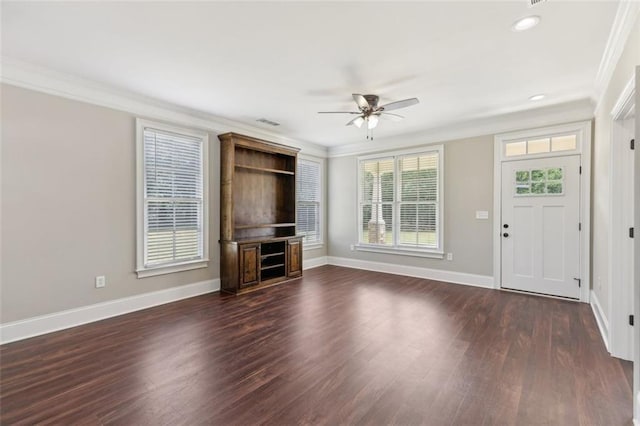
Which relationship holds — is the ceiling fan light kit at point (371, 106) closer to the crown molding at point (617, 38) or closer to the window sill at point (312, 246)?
the crown molding at point (617, 38)

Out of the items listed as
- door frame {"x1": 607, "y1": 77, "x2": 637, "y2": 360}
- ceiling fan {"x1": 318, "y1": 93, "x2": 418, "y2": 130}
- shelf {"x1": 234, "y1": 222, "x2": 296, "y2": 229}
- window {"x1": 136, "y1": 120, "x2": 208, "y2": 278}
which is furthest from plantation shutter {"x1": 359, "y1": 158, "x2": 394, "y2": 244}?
door frame {"x1": 607, "y1": 77, "x2": 637, "y2": 360}

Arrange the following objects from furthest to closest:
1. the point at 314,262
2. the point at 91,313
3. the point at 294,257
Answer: the point at 314,262 → the point at 294,257 → the point at 91,313

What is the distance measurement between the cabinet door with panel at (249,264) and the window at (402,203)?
2.52 metres

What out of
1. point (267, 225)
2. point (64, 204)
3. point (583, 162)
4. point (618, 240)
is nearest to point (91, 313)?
point (64, 204)

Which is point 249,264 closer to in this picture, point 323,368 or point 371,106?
point 323,368

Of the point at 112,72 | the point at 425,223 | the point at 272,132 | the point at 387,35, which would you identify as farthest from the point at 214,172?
the point at 425,223

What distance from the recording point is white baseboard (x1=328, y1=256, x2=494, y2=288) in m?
5.01

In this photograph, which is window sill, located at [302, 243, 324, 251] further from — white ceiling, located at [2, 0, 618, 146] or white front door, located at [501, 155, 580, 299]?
white front door, located at [501, 155, 580, 299]

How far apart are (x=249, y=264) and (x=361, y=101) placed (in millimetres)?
2905

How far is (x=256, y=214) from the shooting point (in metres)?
5.43

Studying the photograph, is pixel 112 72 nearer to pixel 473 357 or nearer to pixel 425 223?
pixel 473 357

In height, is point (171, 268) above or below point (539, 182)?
below

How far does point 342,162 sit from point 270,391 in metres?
5.32

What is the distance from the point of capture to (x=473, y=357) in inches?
104
